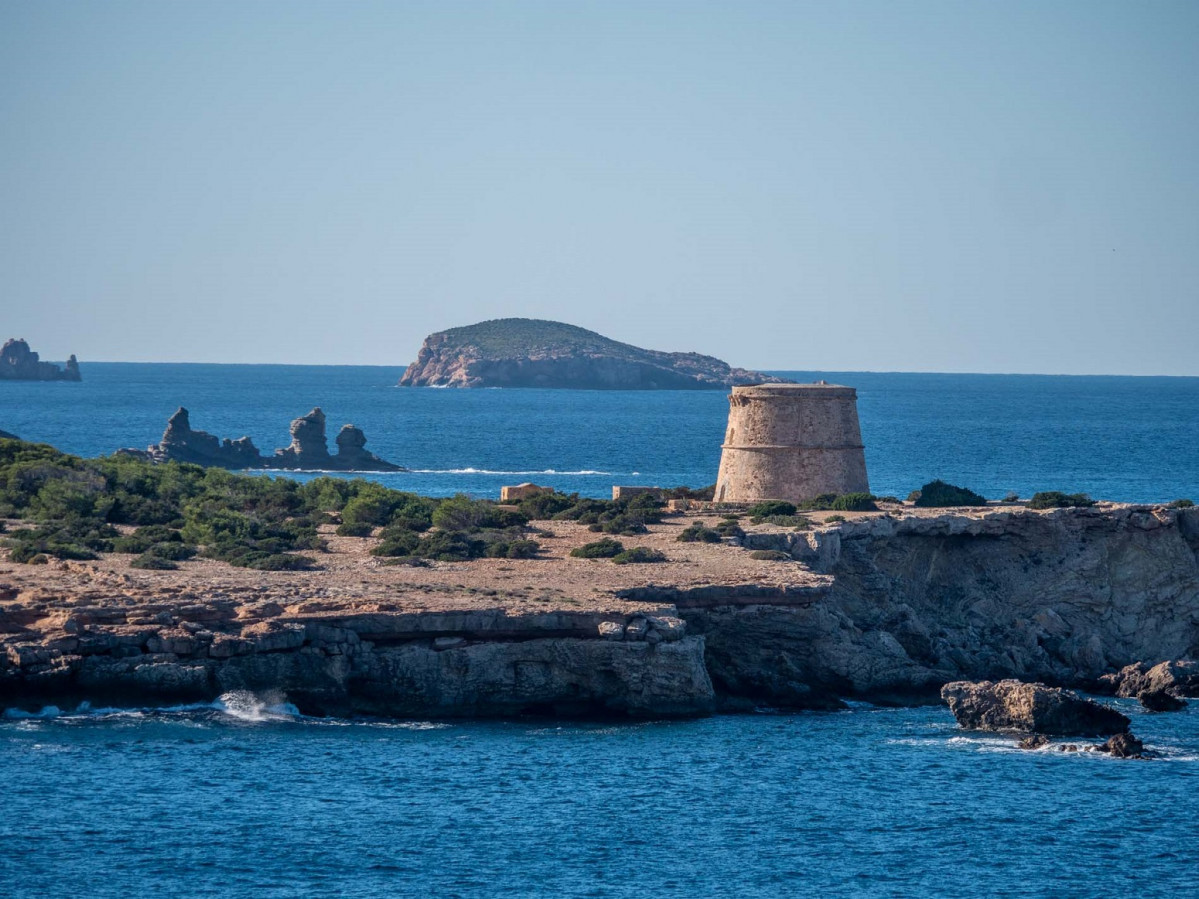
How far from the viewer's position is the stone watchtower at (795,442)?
58375 millimetres

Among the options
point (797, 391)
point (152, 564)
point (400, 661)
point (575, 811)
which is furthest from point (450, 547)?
point (575, 811)

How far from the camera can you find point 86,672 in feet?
124

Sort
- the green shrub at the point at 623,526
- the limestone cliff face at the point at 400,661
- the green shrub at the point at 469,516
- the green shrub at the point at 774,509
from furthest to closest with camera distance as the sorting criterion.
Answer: the green shrub at the point at 774,509
the green shrub at the point at 469,516
the green shrub at the point at 623,526
the limestone cliff face at the point at 400,661

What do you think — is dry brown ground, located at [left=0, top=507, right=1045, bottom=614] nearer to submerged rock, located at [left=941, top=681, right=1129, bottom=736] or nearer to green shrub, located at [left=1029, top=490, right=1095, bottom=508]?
submerged rock, located at [left=941, top=681, right=1129, bottom=736]

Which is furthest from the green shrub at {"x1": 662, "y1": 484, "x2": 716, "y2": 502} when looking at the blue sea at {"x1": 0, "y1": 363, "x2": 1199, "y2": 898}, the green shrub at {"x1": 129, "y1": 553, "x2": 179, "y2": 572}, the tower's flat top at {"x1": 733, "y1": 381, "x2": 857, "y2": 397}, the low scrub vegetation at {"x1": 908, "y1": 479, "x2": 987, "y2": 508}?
the green shrub at {"x1": 129, "y1": 553, "x2": 179, "y2": 572}

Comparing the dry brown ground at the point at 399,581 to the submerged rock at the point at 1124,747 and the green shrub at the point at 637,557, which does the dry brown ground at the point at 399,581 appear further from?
the submerged rock at the point at 1124,747

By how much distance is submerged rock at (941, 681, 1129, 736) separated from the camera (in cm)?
3966

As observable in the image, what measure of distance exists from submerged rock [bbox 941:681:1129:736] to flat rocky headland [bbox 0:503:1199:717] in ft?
11.9

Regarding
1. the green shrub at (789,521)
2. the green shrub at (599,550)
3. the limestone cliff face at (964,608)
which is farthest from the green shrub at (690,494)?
the green shrub at (599,550)

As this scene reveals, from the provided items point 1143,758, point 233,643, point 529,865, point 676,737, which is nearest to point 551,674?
point 676,737

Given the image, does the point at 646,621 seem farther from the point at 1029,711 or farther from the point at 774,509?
the point at 774,509

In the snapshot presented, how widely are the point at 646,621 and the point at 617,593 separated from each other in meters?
2.86

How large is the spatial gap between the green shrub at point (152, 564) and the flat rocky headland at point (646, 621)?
50 cm

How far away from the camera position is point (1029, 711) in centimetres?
3972
